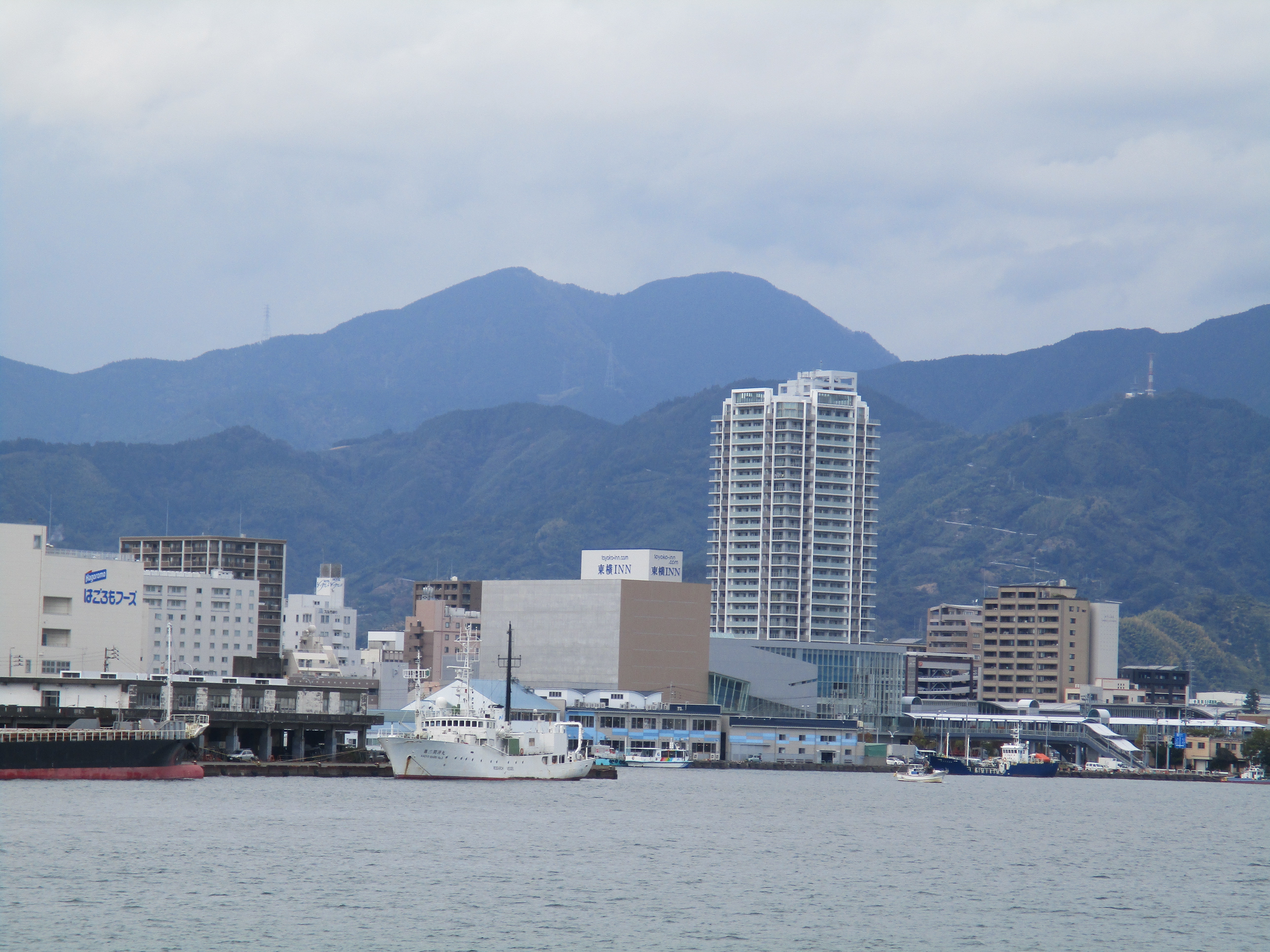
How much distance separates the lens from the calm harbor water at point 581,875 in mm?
51531

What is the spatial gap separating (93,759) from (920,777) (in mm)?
91579

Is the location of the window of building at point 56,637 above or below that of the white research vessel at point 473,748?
above

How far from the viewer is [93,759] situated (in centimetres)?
10494

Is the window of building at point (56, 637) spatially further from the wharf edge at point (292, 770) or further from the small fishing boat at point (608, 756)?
the small fishing boat at point (608, 756)

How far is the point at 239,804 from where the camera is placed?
3568 inches

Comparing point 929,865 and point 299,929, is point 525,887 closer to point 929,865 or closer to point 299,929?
point 299,929

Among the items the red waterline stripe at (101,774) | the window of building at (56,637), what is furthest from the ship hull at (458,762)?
the window of building at (56,637)

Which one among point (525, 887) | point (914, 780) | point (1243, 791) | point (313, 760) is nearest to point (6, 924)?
point (525, 887)

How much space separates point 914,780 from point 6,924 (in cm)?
12920

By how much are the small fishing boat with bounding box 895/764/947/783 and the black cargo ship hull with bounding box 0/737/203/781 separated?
82.3 m

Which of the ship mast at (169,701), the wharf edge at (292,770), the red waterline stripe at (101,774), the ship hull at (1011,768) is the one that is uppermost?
the ship mast at (169,701)

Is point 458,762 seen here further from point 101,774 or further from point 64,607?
point 64,607

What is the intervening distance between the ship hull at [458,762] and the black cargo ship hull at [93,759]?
18.6 m

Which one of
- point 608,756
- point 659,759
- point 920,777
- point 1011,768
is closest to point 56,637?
point 608,756
